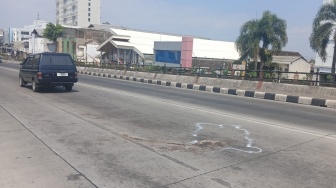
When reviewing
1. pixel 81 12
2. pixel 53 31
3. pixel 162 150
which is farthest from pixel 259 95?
pixel 81 12

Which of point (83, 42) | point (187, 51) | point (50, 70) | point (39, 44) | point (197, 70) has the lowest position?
point (50, 70)

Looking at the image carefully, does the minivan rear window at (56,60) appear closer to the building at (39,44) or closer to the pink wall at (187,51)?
the pink wall at (187,51)

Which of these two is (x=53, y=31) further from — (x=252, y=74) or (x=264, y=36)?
(x=252, y=74)

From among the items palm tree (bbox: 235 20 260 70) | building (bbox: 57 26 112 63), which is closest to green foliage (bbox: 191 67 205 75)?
palm tree (bbox: 235 20 260 70)

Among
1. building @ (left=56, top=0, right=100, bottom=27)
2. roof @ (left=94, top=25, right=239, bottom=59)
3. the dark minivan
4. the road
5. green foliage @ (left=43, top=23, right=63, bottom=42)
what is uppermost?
building @ (left=56, top=0, right=100, bottom=27)

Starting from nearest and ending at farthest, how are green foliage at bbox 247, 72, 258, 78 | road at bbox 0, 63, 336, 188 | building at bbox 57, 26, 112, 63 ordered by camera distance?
road at bbox 0, 63, 336, 188 < green foliage at bbox 247, 72, 258, 78 < building at bbox 57, 26, 112, 63

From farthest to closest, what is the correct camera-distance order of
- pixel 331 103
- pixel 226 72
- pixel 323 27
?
pixel 323 27 → pixel 226 72 → pixel 331 103

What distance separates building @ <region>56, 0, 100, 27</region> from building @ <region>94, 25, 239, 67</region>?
250ft

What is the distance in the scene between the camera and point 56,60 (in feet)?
46.1

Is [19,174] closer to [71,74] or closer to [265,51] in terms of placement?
[71,74]

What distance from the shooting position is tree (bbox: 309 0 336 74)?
2328cm

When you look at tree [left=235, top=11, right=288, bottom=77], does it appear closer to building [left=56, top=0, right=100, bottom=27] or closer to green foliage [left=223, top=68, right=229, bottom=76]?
green foliage [left=223, top=68, right=229, bottom=76]

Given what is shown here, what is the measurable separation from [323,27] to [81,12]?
115000mm

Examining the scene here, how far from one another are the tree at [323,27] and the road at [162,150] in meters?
16.8
